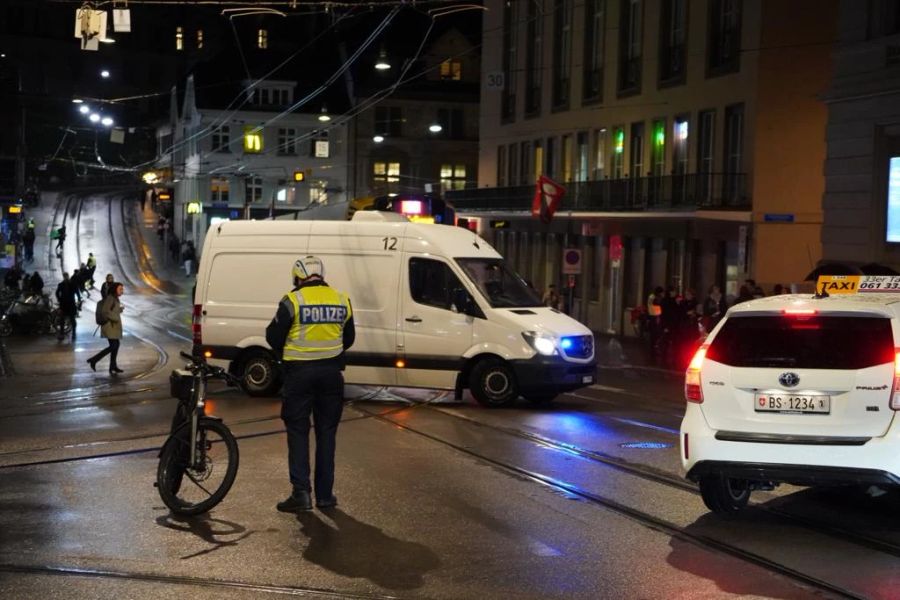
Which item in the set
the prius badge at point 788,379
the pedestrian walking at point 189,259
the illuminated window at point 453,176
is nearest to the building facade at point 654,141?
the prius badge at point 788,379

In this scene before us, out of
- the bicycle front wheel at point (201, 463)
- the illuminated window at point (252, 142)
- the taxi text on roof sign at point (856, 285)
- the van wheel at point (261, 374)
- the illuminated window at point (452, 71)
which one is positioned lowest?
the van wheel at point (261, 374)

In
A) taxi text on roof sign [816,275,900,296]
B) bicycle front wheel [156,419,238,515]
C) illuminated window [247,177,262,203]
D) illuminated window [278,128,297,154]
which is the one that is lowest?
bicycle front wheel [156,419,238,515]

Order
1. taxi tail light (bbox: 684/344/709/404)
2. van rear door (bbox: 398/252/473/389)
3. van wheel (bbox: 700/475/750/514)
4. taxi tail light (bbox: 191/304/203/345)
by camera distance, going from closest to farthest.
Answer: taxi tail light (bbox: 684/344/709/404), van wheel (bbox: 700/475/750/514), van rear door (bbox: 398/252/473/389), taxi tail light (bbox: 191/304/203/345)

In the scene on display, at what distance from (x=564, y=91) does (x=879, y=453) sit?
37.4 meters

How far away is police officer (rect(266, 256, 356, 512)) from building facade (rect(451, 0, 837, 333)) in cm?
2081

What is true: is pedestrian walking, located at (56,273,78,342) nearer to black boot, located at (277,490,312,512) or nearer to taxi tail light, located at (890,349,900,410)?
black boot, located at (277,490,312,512)

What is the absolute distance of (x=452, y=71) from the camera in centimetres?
7588

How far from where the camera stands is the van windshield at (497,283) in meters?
17.2

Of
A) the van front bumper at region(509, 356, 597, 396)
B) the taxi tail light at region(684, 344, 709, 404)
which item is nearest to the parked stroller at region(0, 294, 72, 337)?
the van front bumper at region(509, 356, 597, 396)

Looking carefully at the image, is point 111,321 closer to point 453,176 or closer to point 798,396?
point 798,396

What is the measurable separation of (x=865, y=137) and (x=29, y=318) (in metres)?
22.0

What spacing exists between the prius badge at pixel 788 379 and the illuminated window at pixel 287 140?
7037cm

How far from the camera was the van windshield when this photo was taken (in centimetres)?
1725

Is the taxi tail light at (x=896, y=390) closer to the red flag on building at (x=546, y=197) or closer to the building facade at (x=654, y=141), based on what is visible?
the building facade at (x=654, y=141)
